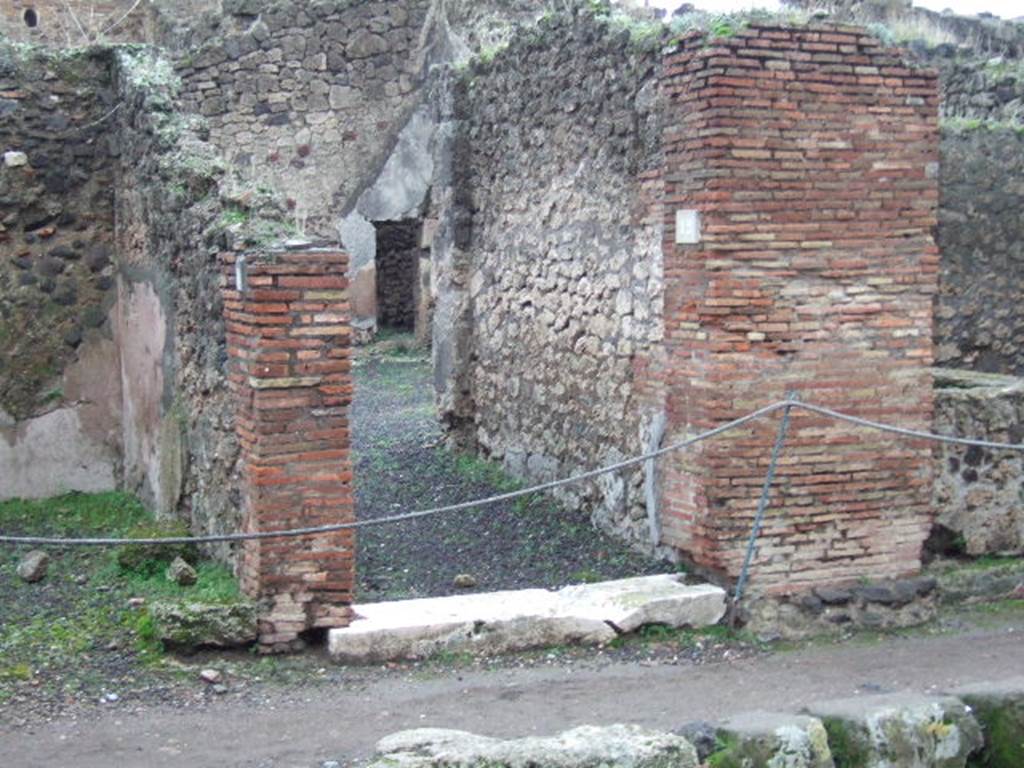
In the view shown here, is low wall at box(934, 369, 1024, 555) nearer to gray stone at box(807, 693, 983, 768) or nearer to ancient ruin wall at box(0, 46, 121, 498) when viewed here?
gray stone at box(807, 693, 983, 768)

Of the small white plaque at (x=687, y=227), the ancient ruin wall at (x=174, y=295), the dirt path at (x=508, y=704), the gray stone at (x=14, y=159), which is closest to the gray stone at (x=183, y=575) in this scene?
the ancient ruin wall at (x=174, y=295)

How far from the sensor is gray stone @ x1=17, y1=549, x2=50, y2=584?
7.58 metres

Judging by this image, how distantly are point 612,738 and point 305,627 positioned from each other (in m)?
1.80

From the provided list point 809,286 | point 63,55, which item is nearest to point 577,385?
point 809,286

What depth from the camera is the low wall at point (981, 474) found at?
297 inches

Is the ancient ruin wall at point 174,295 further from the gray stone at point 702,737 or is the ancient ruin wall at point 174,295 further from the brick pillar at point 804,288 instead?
the gray stone at point 702,737

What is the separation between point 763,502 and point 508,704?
5.61 ft

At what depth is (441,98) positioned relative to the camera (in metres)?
10.8

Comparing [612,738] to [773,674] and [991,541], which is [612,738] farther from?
[991,541]

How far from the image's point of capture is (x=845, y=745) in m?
5.62

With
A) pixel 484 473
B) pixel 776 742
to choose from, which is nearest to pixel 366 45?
pixel 484 473

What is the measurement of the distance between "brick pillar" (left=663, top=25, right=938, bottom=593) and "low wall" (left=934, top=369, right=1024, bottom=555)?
32 centimetres

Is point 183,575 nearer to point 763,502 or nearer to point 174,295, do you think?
point 174,295

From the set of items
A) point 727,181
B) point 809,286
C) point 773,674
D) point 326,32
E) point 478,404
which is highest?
point 326,32
